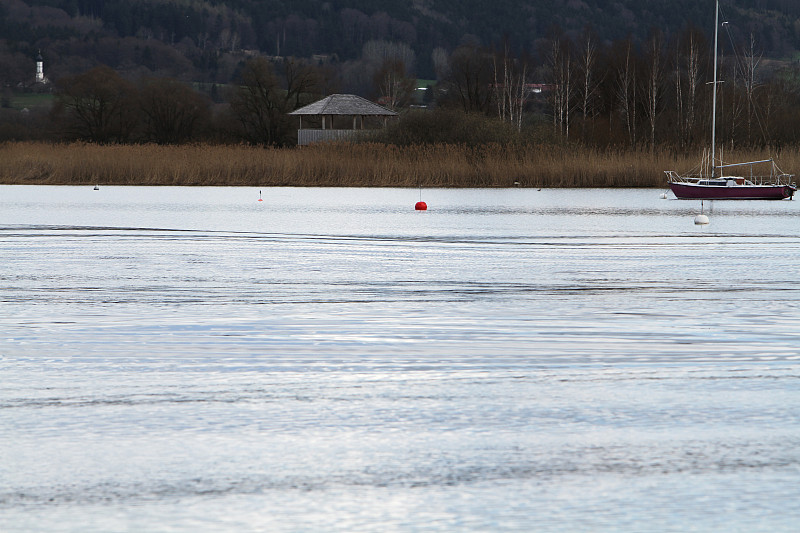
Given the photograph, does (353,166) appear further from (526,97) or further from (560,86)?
(526,97)

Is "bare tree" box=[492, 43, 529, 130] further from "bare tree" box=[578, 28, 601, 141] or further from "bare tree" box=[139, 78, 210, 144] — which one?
"bare tree" box=[139, 78, 210, 144]

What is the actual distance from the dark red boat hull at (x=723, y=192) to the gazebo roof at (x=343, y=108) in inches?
1638

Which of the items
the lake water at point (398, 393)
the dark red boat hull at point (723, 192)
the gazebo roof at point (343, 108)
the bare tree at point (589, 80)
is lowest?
the lake water at point (398, 393)

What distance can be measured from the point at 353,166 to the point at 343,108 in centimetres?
3593

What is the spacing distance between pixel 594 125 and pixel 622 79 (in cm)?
436

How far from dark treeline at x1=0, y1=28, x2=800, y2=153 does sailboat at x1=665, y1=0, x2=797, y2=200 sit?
55.9 feet

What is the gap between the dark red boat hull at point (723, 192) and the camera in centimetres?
3497

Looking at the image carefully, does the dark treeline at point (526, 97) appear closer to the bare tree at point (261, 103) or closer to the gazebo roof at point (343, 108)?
the bare tree at point (261, 103)

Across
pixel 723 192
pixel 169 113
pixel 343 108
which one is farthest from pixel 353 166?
pixel 169 113

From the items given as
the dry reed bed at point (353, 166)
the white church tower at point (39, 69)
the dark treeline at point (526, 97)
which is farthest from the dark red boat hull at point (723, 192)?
the white church tower at point (39, 69)

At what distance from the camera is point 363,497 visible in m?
4.27

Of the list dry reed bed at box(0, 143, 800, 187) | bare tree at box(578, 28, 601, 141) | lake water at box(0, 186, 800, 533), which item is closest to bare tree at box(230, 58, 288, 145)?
bare tree at box(578, 28, 601, 141)

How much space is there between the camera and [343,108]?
249ft

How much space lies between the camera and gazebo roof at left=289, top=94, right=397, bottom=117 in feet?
247
